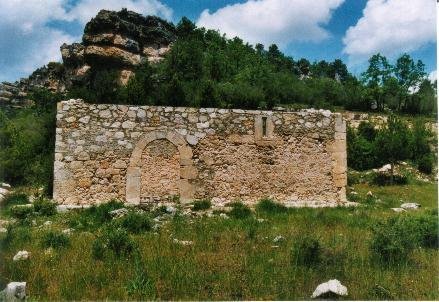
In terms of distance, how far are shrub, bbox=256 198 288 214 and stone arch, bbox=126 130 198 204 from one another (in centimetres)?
182

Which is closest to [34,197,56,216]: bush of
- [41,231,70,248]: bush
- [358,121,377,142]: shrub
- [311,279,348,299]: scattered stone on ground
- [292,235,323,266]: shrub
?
[41,231,70,248]: bush

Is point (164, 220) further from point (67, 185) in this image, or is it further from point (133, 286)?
point (133, 286)

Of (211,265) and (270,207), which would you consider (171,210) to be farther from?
(211,265)

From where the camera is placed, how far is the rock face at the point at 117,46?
37.7 metres

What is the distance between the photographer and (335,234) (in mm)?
7590

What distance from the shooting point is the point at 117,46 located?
37875mm

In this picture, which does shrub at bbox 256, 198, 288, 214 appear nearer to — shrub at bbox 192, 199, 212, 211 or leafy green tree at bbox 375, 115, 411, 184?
shrub at bbox 192, 199, 212, 211

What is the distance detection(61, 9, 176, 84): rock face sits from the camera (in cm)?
3772

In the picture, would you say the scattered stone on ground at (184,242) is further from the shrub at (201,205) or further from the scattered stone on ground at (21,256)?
the shrub at (201,205)

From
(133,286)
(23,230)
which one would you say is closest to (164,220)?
(23,230)

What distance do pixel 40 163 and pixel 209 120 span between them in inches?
271

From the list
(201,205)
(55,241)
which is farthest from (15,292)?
(201,205)

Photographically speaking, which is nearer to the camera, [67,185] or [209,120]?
[67,185]

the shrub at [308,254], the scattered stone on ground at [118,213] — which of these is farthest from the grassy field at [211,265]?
the scattered stone on ground at [118,213]
